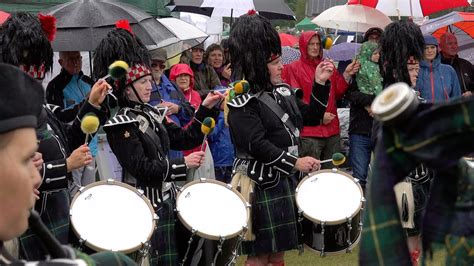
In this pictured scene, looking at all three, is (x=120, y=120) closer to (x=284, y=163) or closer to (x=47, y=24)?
(x=47, y=24)

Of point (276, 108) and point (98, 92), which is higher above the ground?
point (98, 92)

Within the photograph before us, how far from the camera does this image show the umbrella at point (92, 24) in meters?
6.74

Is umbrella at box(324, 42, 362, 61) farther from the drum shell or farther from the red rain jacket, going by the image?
the drum shell

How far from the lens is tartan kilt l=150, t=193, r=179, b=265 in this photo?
5238mm

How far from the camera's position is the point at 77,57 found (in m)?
6.98

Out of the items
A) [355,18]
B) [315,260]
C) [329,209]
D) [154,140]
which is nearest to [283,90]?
[329,209]

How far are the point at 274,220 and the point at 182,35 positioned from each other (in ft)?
10.8

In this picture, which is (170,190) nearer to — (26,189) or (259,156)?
(259,156)

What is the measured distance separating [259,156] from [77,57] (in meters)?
1.86

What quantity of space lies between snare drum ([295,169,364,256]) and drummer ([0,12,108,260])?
1439 millimetres

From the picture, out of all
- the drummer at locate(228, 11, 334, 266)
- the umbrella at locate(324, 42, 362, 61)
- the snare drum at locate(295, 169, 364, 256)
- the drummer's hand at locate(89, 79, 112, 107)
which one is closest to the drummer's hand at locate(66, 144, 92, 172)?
the drummer's hand at locate(89, 79, 112, 107)

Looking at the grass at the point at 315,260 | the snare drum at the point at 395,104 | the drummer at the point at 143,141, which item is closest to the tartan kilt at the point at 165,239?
the drummer at the point at 143,141

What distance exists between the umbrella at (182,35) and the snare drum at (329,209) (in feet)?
8.94

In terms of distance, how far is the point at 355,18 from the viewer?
31.3ft
